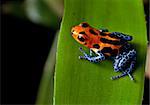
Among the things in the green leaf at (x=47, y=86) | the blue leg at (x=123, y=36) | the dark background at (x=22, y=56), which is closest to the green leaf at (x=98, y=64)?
the blue leg at (x=123, y=36)

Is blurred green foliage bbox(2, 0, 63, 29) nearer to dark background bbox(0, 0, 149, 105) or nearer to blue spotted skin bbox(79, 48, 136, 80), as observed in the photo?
dark background bbox(0, 0, 149, 105)

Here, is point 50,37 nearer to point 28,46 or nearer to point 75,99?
point 28,46

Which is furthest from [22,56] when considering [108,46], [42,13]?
[108,46]

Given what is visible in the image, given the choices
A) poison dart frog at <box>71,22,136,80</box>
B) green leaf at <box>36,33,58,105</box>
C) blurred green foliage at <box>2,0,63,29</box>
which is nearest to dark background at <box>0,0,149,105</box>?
blurred green foliage at <box>2,0,63,29</box>

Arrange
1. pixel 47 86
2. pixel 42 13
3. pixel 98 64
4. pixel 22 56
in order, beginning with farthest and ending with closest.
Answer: pixel 22 56 < pixel 42 13 < pixel 47 86 < pixel 98 64

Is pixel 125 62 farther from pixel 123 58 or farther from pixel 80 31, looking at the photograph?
pixel 80 31
